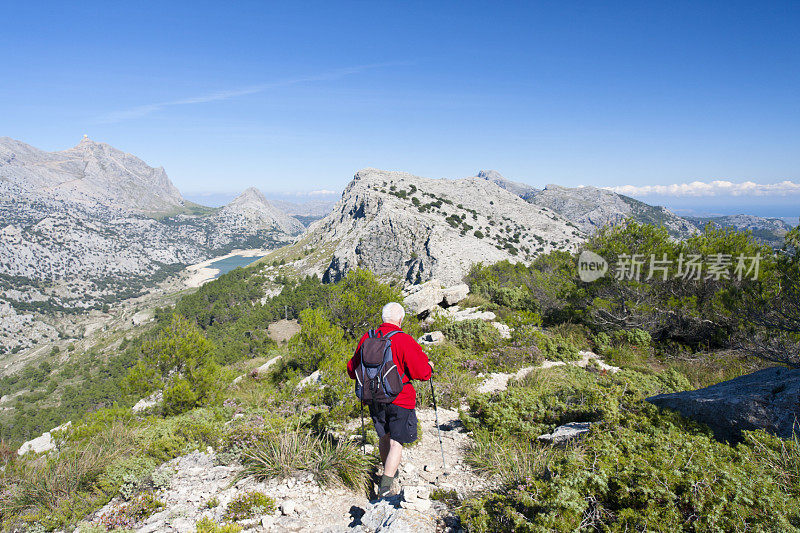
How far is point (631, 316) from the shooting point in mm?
12195

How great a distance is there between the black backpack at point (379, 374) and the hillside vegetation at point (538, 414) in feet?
4.45

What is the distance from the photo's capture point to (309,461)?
16.2ft

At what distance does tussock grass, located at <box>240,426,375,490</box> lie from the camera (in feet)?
15.6

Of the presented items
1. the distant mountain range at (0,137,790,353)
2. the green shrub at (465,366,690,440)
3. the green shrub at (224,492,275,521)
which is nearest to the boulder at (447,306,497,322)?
the green shrub at (465,366,690,440)

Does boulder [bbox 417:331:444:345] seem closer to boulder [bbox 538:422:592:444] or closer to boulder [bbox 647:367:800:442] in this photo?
boulder [bbox 538:422:592:444]

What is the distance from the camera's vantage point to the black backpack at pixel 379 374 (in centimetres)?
428

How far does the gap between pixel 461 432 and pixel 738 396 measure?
4.25 metres

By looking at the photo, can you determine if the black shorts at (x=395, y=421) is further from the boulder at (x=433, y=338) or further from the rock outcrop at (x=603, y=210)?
the rock outcrop at (x=603, y=210)

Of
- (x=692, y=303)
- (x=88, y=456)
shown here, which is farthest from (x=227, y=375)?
(x=692, y=303)

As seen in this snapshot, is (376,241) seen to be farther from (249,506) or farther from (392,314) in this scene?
(249,506)

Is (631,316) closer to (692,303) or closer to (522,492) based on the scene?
(692,303)

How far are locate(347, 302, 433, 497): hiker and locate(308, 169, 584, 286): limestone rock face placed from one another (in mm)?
40813

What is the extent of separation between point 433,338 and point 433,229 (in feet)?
181

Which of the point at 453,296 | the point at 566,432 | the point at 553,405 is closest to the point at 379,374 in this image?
the point at 566,432
